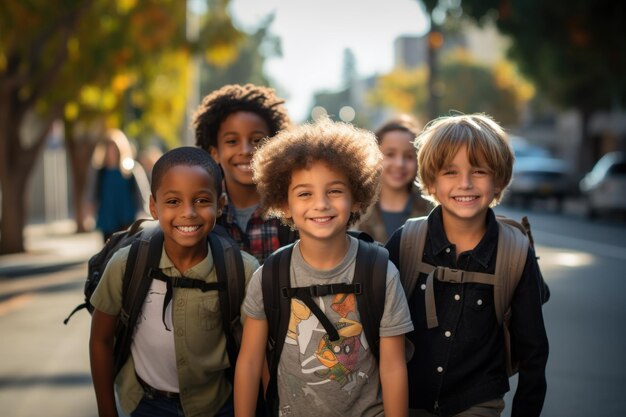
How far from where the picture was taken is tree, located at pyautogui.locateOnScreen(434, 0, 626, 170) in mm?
19828

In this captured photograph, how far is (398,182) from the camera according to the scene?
16.4 ft

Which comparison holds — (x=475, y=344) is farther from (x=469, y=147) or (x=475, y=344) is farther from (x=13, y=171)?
(x=13, y=171)

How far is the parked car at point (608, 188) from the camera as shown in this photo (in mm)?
23078

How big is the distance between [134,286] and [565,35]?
773 inches

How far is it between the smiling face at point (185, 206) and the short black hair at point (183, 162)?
16mm

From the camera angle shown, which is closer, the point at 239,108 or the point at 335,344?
the point at 335,344

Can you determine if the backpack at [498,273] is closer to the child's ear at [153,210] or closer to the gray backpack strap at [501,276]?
the gray backpack strap at [501,276]

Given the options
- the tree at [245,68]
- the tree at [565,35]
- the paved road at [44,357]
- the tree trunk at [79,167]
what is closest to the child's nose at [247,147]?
the paved road at [44,357]

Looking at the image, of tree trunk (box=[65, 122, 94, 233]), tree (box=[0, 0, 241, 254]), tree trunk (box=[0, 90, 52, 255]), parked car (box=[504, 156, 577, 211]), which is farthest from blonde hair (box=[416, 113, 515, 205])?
parked car (box=[504, 156, 577, 211])

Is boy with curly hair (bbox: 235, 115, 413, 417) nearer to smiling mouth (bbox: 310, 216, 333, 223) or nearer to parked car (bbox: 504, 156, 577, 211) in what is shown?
smiling mouth (bbox: 310, 216, 333, 223)

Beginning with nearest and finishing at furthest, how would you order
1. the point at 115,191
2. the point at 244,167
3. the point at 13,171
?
the point at 244,167 < the point at 115,191 < the point at 13,171

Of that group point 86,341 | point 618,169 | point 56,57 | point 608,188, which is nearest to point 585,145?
point 618,169

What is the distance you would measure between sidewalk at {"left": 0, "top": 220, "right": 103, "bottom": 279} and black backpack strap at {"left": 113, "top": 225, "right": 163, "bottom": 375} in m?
10.5

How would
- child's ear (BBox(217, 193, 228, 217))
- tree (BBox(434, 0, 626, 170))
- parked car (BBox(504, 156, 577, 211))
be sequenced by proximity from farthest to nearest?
1. parked car (BBox(504, 156, 577, 211))
2. tree (BBox(434, 0, 626, 170))
3. child's ear (BBox(217, 193, 228, 217))
